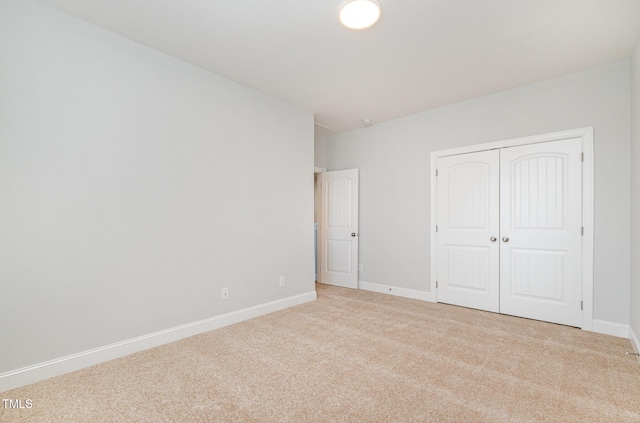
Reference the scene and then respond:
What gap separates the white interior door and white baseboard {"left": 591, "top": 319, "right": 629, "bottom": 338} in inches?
118

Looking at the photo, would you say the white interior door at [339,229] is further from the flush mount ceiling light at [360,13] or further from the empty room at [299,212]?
the flush mount ceiling light at [360,13]

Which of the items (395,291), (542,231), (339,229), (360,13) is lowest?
(395,291)

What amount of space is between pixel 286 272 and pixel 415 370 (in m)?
2.14

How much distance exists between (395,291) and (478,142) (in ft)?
7.96

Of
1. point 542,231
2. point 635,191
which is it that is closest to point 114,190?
point 542,231

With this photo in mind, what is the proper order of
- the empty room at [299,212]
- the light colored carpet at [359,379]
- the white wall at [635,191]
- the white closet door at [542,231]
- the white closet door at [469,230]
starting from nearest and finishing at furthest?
the light colored carpet at [359,379], the empty room at [299,212], the white wall at [635,191], the white closet door at [542,231], the white closet door at [469,230]

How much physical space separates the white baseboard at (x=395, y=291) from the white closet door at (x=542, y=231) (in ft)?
3.23

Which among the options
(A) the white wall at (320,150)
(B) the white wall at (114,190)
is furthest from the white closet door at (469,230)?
(B) the white wall at (114,190)

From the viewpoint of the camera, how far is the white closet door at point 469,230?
3.87 m

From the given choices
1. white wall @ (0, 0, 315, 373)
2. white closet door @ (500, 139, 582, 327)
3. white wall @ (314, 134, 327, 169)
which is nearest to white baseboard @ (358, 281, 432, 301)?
white closet door @ (500, 139, 582, 327)

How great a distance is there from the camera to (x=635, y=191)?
9.02 ft

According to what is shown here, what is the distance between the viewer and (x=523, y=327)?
10.8 ft

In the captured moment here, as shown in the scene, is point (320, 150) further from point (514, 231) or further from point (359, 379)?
point (359, 379)

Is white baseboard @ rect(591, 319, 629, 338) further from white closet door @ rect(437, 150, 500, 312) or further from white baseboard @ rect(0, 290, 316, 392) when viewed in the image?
white baseboard @ rect(0, 290, 316, 392)
